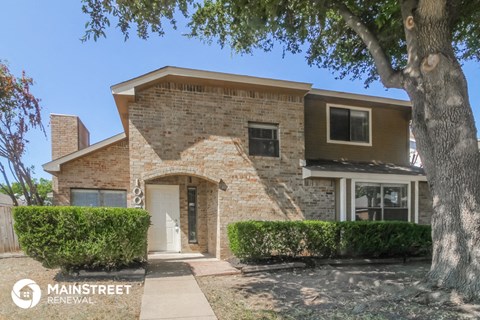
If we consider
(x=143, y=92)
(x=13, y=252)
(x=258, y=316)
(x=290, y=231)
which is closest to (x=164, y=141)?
(x=143, y=92)

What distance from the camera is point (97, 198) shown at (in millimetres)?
10875

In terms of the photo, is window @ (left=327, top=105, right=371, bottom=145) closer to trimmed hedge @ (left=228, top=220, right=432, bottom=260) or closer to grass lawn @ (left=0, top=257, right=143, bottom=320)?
trimmed hedge @ (left=228, top=220, right=432, bottom=260)

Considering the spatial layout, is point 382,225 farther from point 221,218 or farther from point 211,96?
point 211,96

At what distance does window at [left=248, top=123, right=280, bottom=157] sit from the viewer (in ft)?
31.7

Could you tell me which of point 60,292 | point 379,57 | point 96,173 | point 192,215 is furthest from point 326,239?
point 96,173

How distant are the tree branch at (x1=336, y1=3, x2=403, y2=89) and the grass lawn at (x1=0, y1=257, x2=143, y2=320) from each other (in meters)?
6.68

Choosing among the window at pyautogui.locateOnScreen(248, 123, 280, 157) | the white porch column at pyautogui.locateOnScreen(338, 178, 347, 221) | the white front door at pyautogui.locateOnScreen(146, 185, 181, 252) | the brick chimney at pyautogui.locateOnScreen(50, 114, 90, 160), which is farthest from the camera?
the brick chimney at pyautogui.locateOnScreen(50, 114, 90, 160)

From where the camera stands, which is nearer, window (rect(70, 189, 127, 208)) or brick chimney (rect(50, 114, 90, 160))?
window (rect(70, 189, 127, 208))

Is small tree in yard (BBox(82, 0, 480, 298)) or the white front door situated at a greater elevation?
small tree in yard (BBox(82, 0, 480, 298))

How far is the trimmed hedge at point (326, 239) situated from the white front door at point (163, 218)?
2.62 m

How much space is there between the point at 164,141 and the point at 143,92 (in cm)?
154

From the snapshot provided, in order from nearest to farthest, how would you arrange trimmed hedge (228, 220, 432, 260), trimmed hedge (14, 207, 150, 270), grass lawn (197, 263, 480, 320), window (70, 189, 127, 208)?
grass lawn (197, 263, 480, 320)
trimmed hedge (14, 207, 150, 270)
trimmed hedge (228, 220, 432, 260)
window (70, 189, 127, 208)

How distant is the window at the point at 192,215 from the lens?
408 inches

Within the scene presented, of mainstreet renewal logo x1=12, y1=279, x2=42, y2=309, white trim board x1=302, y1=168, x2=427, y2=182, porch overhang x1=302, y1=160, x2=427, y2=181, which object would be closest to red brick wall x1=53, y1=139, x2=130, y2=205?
mainstreet renewal logo x1=12, y1=279, x2=42, y2=309
